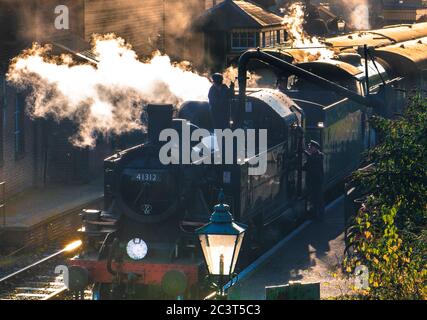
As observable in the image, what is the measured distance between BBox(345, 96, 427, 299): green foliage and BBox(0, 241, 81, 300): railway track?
19.9 feet

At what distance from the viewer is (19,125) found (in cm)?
2586

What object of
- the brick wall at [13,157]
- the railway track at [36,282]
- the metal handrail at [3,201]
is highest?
the brick wall at [13,157]

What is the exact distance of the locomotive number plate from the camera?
1439cm

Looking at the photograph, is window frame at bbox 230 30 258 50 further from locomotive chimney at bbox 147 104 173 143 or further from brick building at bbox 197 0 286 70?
locomotive chimney at bbox 147 104 173 143

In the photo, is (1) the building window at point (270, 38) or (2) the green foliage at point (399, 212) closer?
(2) the green foliage at point (399, 212)


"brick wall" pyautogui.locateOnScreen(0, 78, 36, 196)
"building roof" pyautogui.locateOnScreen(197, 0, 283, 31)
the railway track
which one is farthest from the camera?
"building roof" pyautogui.locateOnScreen(197, 0, 283, 31)

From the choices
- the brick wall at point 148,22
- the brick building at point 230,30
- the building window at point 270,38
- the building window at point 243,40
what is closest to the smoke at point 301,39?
the building window at point 270,38

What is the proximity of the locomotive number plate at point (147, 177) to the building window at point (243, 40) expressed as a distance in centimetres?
2541

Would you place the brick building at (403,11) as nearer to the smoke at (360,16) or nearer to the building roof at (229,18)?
the smoke at (360,16)

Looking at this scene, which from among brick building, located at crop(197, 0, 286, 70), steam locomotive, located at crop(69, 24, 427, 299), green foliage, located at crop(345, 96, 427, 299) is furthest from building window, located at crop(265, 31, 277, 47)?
green foliage, located at crop(345, 96, 427, 299)

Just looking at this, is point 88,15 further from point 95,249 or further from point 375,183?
point 375,183

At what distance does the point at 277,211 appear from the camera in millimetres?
17625

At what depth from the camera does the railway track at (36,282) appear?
1633 cm

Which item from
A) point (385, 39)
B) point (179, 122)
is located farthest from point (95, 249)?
point (385, 39)
